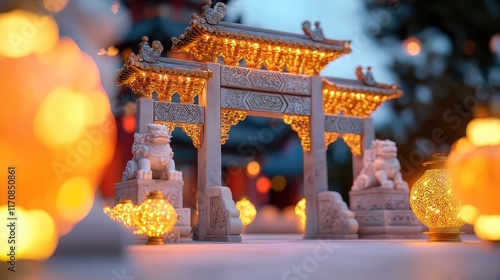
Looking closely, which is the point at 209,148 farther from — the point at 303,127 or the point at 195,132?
the point at 303,127

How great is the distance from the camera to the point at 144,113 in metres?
7.38

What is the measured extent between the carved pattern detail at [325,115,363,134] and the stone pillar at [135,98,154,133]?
3.17 m

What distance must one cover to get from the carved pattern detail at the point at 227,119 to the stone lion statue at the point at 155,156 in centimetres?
136

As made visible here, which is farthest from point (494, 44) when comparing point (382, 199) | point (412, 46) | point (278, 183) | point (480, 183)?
point (278, 183)

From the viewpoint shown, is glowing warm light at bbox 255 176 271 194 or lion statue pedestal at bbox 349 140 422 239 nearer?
lion statue pedestal at bbox 349 140 422 239

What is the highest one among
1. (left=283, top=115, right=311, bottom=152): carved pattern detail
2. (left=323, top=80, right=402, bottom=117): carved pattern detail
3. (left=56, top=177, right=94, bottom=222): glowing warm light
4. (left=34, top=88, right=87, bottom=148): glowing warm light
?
(left=323, top=80, right=402, bottom=117): carved pattern detail

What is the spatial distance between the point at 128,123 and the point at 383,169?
7.87 meters

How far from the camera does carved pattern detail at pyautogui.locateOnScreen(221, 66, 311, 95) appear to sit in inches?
317

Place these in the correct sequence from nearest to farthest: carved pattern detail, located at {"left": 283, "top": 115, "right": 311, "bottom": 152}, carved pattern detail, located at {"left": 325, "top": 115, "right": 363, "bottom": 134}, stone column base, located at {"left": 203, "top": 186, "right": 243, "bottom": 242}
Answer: stone column base, located at {"left": 203, "top": 186, "right": 243, "bottom": 242}
carved pattern detail, located at {"left": 283, "top": 115, "right": 311, "bottom": 152}
carved pattern detail, located at {"left": 325, "top": 115, "right": 363, "bottom": 134}

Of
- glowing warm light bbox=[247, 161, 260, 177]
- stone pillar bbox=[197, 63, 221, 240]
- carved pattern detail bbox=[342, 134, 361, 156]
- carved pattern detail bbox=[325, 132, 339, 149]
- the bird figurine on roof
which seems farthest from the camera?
glowing warm light bbox=[247, 161, 260, 177]

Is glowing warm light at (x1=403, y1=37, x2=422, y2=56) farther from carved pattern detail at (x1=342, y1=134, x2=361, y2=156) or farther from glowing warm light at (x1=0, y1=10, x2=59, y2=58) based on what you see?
glowing warm light at (x1=0, y1=10, x2=59, y2=58)

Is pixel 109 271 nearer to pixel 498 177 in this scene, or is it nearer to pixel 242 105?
pixel 498 177

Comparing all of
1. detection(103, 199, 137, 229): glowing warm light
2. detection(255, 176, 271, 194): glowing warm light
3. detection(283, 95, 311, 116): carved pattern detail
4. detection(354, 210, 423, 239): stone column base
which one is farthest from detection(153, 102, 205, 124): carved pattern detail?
detection(255, 176, 271, 194): glowing warm light

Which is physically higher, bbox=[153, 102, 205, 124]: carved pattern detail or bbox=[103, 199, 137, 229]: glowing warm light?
bbox=[153, 102, 205, 124]: carved pattern detail
